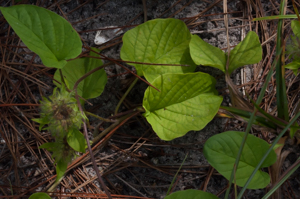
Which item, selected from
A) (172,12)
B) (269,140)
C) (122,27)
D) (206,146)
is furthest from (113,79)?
(269,140)

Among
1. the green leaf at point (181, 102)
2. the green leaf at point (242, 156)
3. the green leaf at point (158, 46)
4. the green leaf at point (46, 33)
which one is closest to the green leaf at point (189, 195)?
the green leaf at point (242, 156)

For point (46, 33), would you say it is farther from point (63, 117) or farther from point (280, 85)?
point (280, 85)

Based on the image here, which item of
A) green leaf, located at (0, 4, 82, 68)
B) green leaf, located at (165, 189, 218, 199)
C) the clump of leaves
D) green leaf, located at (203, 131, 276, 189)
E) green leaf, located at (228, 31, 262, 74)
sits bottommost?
green leaf, located at (165, 189, 218, 199)

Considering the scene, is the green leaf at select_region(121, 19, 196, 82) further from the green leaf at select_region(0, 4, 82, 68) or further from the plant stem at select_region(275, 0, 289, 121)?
the plant stem at select_region(275, 0, 289, 121)

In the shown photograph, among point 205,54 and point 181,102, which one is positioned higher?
point 205,54

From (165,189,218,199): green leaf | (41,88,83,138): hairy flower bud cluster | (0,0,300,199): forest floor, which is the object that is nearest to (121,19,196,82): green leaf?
(0,0,300,199): forest floor

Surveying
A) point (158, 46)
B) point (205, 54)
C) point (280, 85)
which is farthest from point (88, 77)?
point (280, 85)

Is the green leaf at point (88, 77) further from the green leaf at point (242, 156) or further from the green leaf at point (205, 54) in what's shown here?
the green leaf at point (242, 156)

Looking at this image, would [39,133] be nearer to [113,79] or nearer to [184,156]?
[113,79]
